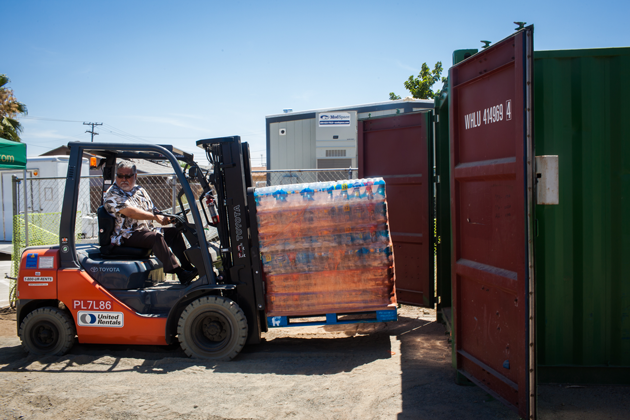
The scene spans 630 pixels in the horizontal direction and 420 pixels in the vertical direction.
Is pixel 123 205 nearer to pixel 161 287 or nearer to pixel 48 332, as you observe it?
pixel 161 287

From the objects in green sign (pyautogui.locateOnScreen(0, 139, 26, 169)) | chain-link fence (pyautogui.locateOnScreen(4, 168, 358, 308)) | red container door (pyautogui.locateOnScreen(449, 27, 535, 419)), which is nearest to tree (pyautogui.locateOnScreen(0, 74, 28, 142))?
chain-link fence (pyautogui.locateOnScreen(4, 168, 358, 308))

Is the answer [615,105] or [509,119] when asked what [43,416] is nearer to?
[509,119]

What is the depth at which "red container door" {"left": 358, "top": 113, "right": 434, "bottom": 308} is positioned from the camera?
227 inches

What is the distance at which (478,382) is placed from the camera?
3518mm

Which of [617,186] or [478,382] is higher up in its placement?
[617,186]

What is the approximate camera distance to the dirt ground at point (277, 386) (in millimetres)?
3531

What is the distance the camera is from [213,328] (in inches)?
193

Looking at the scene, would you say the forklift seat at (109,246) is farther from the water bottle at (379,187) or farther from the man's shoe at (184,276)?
the water bottle at (379,187)

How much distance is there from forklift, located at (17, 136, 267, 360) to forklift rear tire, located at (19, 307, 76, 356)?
0.01m

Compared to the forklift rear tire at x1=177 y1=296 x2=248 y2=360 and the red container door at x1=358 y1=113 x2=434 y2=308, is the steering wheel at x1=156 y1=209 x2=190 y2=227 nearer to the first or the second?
the forklift rear tire at x1=177 y1=296 x2=248 y2=360

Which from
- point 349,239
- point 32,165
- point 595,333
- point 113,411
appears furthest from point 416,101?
point 32,165

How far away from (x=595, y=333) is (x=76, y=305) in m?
5.08

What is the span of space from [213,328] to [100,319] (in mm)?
1256

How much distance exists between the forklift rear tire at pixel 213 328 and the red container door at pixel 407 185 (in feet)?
7.96
